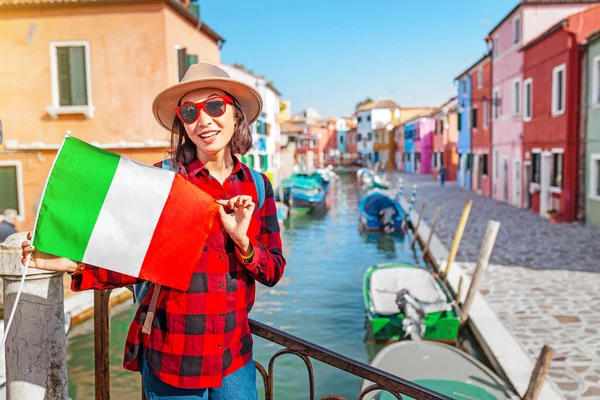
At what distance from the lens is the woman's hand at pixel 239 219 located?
1.97 metres

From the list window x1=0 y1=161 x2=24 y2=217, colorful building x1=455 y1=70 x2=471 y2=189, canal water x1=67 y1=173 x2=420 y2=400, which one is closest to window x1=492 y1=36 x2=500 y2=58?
colorful building x1=455 y1=70 x2=471 y2=189

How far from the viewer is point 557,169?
1853 centimetres

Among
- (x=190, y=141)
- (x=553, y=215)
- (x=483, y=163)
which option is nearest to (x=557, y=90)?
(x=553, y=215)

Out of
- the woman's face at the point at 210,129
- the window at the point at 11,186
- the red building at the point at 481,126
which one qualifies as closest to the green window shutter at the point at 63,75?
the window at the point at 11,186

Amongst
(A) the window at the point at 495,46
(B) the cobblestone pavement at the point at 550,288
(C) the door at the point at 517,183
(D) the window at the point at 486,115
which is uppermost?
(A) the window at the point at 495,46

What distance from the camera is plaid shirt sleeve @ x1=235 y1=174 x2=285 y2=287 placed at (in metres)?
2.07

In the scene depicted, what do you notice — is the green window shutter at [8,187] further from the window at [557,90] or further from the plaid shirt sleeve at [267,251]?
the window at [557,90]

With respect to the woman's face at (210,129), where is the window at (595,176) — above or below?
below

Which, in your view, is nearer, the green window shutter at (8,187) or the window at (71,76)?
the window at (71,76)

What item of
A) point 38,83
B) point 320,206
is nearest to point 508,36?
point 320,206

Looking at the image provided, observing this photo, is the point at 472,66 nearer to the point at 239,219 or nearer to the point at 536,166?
the point at 536,166

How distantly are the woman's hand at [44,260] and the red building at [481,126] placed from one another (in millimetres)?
26571

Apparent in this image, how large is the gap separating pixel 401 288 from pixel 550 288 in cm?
276

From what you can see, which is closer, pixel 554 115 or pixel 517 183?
pixel 554 115
